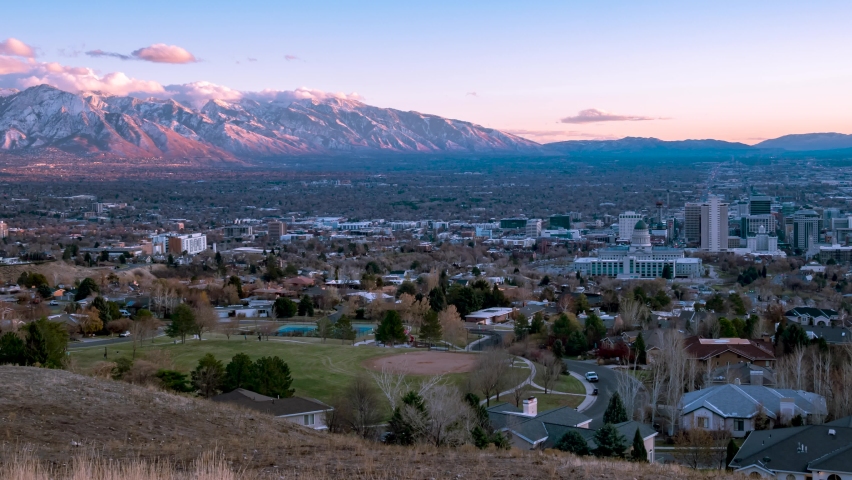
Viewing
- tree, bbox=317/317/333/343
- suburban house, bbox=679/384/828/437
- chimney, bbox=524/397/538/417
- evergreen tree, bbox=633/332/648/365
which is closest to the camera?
chimney, bbox=524/397/538/417

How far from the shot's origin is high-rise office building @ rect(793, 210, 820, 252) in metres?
91.6

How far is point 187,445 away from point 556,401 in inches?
640

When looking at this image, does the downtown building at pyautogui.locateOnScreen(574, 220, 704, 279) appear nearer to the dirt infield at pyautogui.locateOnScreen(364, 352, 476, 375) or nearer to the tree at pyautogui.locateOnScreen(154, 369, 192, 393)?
the dirt infield at pyautogui.locateOnScreen(364, 352, 476, 375)

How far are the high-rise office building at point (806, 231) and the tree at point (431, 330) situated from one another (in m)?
62.0

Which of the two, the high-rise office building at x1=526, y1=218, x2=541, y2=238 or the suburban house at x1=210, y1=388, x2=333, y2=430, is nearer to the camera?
the suburban house at x1=210, y1=388, x2=333, y2=430

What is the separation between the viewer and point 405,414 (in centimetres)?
1841

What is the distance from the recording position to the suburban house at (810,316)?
1644 inches

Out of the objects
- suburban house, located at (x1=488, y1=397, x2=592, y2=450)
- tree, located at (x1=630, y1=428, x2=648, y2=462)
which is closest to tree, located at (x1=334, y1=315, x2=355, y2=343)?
suburban house, located at (x1=488, y1=397, x2=592, y2=450)

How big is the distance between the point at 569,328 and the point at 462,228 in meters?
78.2

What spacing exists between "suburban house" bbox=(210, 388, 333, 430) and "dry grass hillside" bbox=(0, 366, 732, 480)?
4.32 metres

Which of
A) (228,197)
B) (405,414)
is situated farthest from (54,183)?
(405,414)

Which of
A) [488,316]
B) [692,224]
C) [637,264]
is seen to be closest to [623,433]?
[488,316]

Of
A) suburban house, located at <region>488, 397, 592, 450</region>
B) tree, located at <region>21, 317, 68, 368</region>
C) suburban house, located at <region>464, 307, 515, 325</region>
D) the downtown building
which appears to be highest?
tree, located at <region>21, 317, 68, 368</region>

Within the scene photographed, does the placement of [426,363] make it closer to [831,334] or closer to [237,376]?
[237,376]
